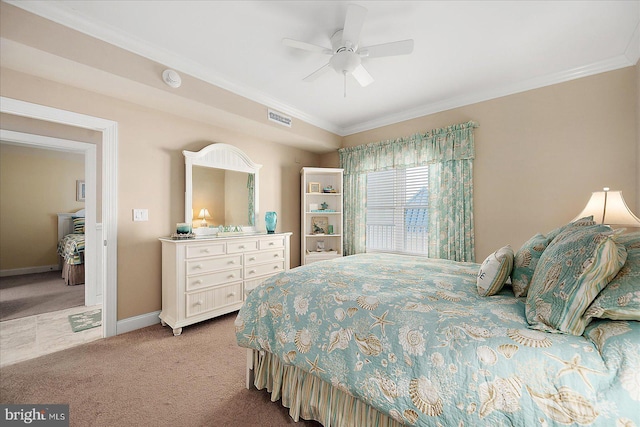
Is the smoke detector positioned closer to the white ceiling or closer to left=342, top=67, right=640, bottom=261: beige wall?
the white ceiling

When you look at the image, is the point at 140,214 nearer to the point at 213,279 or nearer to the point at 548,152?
the point at 213,279

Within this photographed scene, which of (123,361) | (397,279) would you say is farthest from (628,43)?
(123,361)

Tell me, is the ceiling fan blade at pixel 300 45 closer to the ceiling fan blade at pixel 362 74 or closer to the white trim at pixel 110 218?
the ceiling fan blade at pixel 362 74

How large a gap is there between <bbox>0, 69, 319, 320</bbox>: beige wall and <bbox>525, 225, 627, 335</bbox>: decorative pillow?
328 centimetres

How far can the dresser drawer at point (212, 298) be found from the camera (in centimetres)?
267

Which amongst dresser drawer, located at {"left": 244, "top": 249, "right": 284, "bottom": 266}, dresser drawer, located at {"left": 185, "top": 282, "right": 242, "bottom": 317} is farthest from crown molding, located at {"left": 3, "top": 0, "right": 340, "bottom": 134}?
dresser drawer, located at {"left": 185, "top": 282, "right": 242, "bottom": 317}

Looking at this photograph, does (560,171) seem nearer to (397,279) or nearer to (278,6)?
(397,279)

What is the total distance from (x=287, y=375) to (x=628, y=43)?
12.7 ft

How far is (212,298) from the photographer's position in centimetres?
284

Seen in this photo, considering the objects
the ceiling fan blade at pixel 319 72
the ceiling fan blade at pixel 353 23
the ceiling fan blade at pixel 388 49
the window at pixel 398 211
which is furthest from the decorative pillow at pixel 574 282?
the window at pixel 398 211

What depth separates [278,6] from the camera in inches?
72.4

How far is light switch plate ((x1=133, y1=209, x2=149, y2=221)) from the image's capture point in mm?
2705

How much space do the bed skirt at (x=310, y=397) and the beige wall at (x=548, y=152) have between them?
263 centimetres

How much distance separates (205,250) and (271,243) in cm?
91
